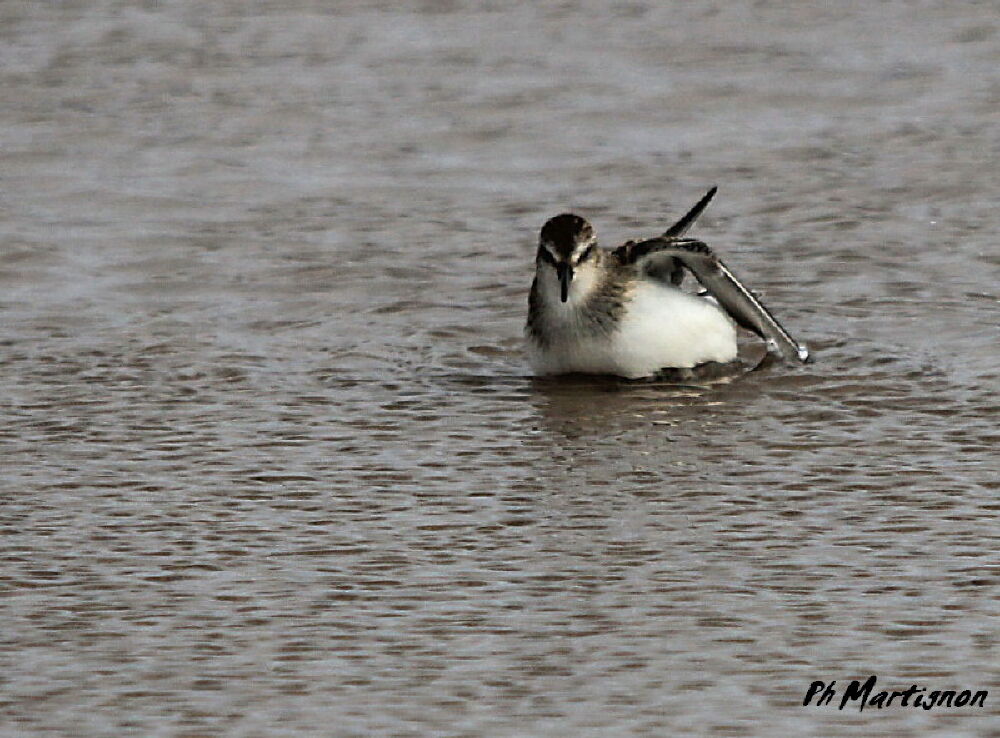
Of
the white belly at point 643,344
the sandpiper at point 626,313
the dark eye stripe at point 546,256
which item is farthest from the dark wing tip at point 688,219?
the dark eye stripe at point 546,256

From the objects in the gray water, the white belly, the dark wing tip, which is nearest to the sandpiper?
the white belly

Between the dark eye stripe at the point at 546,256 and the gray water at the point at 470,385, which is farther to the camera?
the dark eye stripe at the point at 546,256

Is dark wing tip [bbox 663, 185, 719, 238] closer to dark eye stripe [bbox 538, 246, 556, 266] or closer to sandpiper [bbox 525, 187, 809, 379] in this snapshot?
sandpiper [bbox 525, 187, 809, 379]

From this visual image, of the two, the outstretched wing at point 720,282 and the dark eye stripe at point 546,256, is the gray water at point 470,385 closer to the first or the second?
the outstretched wing at point 720,282

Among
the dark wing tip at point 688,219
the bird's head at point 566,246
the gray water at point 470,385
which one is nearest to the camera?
the gray water at point 470,385

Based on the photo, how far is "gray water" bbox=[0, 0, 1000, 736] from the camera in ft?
19.8

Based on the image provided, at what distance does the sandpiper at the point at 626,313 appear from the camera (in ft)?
30.4

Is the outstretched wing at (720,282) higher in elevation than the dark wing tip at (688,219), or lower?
Result: lower

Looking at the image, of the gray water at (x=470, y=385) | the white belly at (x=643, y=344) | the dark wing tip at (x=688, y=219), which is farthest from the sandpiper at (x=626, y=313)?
the dark wing tip at (x=688, y=219)

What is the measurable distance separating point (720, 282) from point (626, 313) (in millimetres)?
435

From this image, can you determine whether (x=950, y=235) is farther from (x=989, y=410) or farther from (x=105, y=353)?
(x=105, y=353)

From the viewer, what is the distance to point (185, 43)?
594 inches

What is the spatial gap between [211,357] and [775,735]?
4.51m

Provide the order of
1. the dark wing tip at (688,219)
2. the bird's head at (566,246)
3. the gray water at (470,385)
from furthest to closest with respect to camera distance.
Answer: the dark wing tip at (688,219), the bird's head at (566,246), the gray water at (470,385)
